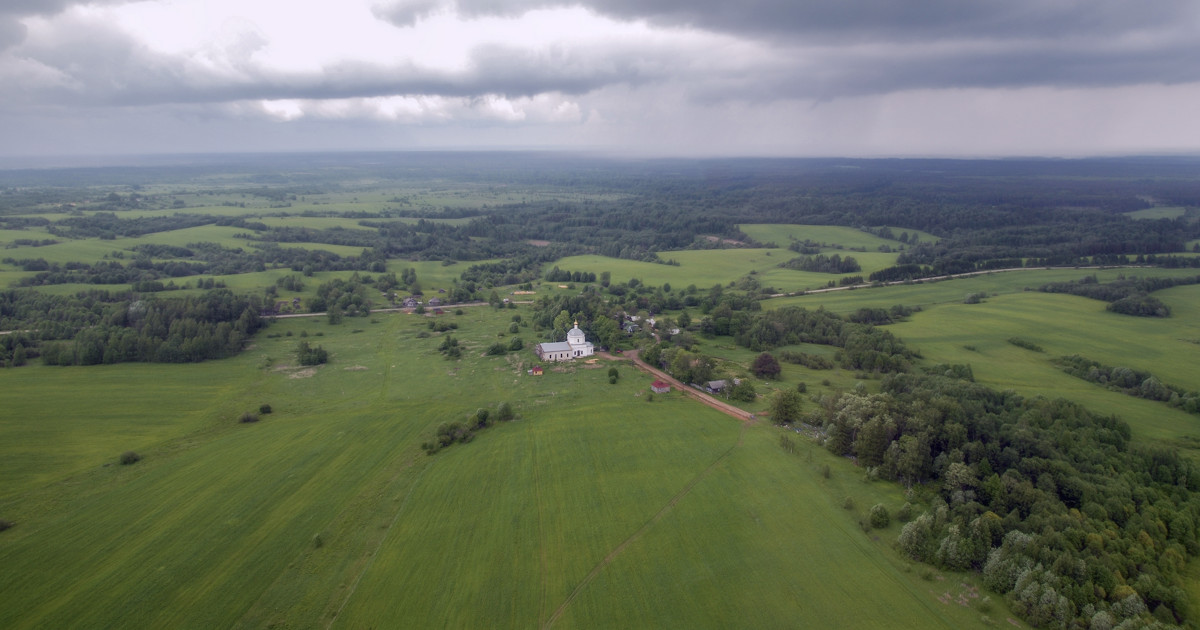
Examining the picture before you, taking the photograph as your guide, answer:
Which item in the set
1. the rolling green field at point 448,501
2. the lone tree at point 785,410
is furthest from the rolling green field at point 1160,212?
the lone tree at point 785,410

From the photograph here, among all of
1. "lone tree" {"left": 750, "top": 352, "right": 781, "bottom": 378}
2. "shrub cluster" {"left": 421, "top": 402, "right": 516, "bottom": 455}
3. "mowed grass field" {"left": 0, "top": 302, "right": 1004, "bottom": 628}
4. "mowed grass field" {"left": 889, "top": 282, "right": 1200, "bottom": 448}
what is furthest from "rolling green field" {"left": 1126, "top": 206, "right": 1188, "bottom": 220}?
"shrub cluster" {"left": 421, "top": 402, "right": 516, "bottom": 455}

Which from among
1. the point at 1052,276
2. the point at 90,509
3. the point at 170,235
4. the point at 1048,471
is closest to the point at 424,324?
the point at 90,509

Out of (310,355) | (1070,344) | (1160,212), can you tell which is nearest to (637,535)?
(310,355)

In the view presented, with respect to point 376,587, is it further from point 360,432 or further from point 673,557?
point 360,432

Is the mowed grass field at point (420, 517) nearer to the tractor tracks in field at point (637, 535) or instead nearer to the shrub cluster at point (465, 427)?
the tractor tracks in field at point (637, 535)

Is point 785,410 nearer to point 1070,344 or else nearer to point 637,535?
point 637,535

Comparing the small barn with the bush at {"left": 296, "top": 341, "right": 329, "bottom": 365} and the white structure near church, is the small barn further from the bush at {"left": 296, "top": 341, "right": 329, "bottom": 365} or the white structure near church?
the bush at {"left": 296, "top": 341, "right": 329, "bottom": 365}
